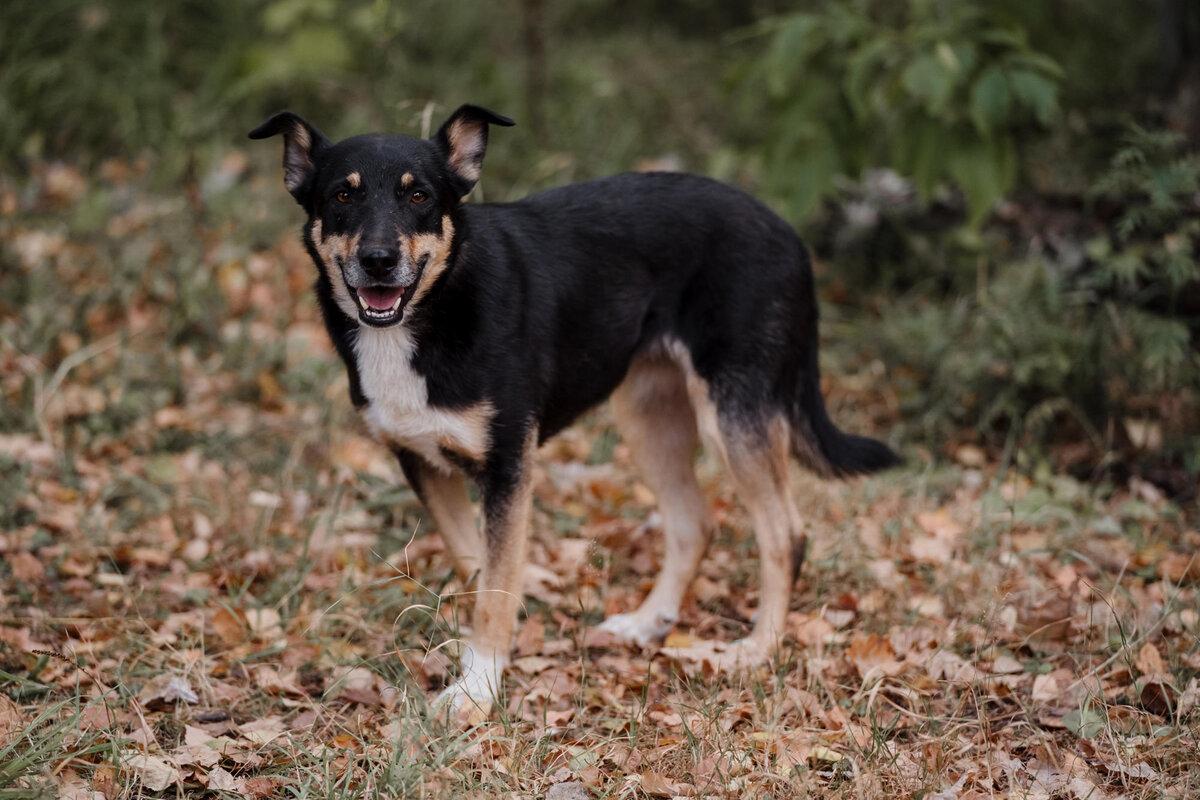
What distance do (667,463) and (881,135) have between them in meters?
4.24

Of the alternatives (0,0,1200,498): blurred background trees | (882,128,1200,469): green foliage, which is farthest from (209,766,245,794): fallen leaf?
(882,128,1200,469): green foliage

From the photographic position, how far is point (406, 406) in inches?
142

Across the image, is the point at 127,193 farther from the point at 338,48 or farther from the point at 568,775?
the point at 568,775

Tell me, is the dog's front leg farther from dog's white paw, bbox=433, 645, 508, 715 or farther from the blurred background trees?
the blurred background trees

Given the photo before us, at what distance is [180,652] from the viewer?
12.1ft

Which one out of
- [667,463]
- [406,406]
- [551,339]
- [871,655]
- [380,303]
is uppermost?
[380,303]

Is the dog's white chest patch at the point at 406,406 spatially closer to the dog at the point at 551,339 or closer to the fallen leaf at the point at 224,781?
the dog at the point at 551,339

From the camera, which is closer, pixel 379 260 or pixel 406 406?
pixel 379 260

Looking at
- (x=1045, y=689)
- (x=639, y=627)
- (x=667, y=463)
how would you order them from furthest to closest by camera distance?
(x=667, y=463), (x=639, y=627), (x=1045, y=689)

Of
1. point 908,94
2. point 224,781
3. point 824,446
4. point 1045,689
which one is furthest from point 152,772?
point 908,94

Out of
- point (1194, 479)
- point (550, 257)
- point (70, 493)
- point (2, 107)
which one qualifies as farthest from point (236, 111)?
point (1194, 479)

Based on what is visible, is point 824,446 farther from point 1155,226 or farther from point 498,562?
point 1155,226

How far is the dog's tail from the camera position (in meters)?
4.30

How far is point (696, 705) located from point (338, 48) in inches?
246
